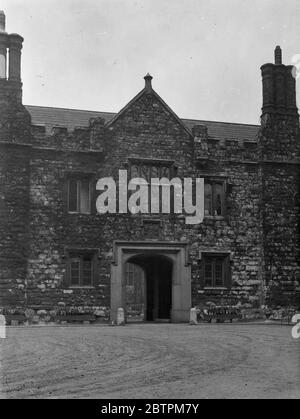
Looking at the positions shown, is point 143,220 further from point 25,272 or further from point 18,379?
point 18,379

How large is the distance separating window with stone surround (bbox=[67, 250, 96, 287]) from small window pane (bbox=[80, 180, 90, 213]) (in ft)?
4.74

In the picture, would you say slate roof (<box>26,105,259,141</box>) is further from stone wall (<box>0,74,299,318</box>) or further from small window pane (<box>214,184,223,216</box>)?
small window pane (<box>214,184,223,216</box>)

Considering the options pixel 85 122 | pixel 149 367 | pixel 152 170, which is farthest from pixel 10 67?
pixel 149 367

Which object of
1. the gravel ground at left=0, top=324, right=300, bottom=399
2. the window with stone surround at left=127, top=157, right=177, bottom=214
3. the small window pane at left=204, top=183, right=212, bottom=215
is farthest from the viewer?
the small window pane at left=204, top=183, right=212, bottom=215

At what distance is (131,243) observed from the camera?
75.3 feet

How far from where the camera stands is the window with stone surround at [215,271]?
23750mm

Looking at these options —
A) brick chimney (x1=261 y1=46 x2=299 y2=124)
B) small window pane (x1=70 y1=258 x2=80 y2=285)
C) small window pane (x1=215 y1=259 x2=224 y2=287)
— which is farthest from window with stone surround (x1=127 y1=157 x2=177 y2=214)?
brick chimney (x1=261 y1=46 x2=299 y2=124)

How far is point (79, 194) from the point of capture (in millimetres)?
23000

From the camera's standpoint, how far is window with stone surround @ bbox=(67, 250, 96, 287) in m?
22.5

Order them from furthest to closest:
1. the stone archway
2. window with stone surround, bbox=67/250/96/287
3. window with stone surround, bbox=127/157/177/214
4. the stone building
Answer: window with stone surround, bbox=127/157/177/214 < the stone archway < window with stone surround, bbox=67/250/96/287 < the stone building

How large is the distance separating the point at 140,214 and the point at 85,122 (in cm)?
436

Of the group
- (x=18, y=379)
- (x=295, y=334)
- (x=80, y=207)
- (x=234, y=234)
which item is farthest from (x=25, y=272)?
(x=18, y=379)

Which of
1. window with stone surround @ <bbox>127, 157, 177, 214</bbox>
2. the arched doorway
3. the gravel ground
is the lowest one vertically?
the gravel ground

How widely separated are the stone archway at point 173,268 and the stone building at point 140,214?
0.03 m
